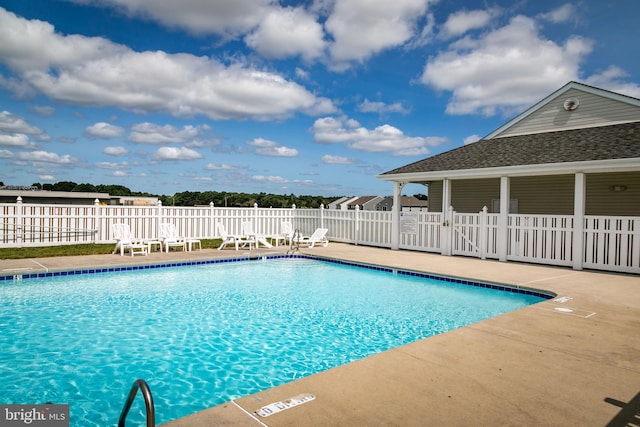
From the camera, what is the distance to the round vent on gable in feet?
46.8

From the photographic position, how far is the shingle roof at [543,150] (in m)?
10.5

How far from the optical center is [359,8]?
1148cm

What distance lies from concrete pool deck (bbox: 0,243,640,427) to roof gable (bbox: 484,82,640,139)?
1028 centimetres

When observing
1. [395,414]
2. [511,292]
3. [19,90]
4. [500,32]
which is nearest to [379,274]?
[511,292]

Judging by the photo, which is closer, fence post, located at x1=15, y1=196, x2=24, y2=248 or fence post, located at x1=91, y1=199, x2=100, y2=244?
fence post, located at x1=15, y1=196, x2=24, y2=248

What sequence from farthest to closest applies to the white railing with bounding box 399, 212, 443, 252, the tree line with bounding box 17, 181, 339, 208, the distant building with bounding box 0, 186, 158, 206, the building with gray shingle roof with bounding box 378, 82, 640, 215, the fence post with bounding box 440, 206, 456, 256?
the tree line with bounding box 17, 181, 339, 208 < the distant building with bounding box 0, 186, 158, 206 < the white railing with bounding box 399, 212, 443, 252 < the fence post with bounding box 440, 206, 456, 256 < the building with gray shingle roof with bounding box 378, 82, 640, 215

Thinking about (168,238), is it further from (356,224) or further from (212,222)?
(356,224)

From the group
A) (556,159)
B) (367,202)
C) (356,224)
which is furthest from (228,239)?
(367,202)

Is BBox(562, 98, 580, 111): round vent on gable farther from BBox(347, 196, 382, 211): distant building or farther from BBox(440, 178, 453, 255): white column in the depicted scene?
BBox(347, 196, 382, 211): distant building

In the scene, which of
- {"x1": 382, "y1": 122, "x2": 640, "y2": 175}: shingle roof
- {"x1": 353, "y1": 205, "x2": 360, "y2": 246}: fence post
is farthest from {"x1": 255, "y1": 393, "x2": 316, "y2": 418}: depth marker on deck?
Answer: {"x1": 353, "y1": 205, "x2": 360, "y2": 246}: fence post

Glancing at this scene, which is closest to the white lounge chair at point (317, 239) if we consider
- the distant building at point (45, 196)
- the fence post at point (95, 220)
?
the fence post at point (95, 220)

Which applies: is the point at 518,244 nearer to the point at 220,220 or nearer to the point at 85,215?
the point at 220,220

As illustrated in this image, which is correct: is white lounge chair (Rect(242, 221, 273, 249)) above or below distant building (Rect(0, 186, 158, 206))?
below

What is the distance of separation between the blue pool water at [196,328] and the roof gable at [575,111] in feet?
31.4
